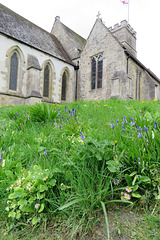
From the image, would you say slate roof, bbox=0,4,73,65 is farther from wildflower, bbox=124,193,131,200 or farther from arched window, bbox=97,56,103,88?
wildflower, bbox=124,193,131,200

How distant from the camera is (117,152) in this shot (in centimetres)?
151

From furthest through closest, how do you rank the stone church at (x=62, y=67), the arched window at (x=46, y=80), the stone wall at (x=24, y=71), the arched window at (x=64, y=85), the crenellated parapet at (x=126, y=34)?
the crenellated parapet at (x=126, y=34)
the arched window at (x=64, y=85)
the arched window at (x=46, y=80)
the stone church at (x=62, y=67)
the stone wall at (x=24, y=71)

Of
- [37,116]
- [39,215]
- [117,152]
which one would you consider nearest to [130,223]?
[117,152]

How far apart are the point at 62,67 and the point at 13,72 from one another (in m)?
5.64

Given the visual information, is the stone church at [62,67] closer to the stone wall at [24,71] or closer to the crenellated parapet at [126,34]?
the stone wall at [24,71]

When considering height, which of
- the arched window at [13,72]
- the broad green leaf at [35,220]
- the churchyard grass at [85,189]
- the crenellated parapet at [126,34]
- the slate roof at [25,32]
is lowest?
the broad green leaf at [35,220]

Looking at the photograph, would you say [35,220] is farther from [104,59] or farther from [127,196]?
[104,59]

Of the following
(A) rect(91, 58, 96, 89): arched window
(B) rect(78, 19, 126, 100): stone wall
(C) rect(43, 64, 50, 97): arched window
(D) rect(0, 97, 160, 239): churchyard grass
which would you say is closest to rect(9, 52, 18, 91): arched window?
(C) rect(43, 64, 50, 97): arched window

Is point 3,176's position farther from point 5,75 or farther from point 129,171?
point 5,75

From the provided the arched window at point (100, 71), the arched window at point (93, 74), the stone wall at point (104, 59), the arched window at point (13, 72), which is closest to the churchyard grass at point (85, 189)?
the arched window at point (13, 72)

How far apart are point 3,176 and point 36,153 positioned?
0.47 m

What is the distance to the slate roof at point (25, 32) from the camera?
44.8 ft

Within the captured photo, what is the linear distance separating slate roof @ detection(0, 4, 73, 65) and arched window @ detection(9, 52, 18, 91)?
5.33 feet

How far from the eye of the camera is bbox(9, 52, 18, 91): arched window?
13771 millimetres
